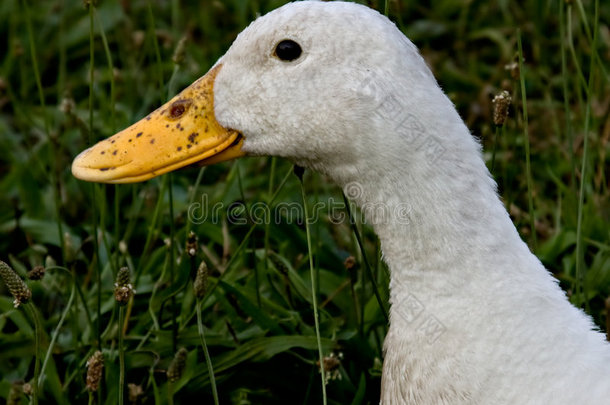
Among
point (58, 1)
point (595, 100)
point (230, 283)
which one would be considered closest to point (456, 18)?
point (595, 100)

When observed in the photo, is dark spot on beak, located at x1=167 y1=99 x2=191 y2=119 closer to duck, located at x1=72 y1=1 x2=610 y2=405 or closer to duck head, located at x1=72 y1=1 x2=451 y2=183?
duck head, located at x1=72 y1=1 x2=451 y2=183

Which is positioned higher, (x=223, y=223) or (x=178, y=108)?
(x=178, y=108)

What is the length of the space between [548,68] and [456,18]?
701mm

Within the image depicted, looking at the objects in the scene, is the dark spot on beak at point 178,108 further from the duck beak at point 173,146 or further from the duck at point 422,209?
the duck at point 422,209

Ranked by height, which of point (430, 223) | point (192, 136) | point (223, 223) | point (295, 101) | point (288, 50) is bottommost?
point (223, 223)

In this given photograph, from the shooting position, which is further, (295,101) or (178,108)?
(178,108)

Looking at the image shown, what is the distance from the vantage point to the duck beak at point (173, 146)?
2.40 m

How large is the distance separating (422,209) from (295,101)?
1.14 ft

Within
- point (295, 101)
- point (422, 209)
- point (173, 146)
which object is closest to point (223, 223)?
point (173, 146)

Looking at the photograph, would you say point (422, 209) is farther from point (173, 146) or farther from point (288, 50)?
point (173, 146)

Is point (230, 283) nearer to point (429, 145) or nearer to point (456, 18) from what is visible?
point (429, 145)

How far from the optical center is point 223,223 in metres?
3.60

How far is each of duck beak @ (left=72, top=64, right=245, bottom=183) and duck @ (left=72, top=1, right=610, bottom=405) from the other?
4.9 inches

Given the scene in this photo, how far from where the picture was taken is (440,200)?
2.15 metres
